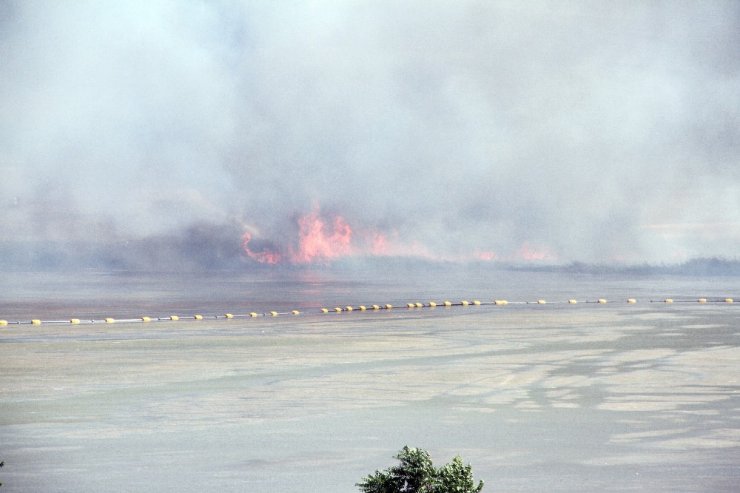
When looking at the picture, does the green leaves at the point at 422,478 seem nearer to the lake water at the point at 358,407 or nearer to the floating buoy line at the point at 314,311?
the lake water at the point at 358,407

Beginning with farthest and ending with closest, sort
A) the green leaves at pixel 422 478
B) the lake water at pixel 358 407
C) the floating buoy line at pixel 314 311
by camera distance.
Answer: the floating buoy line at pixel 314 311 < the lake water at pixel 358 407 < the green leaves at pixel 422 478

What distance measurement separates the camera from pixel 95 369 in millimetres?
40750

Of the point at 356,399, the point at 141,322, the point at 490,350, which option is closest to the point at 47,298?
the point at 141,322

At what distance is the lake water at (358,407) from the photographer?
23094 mm

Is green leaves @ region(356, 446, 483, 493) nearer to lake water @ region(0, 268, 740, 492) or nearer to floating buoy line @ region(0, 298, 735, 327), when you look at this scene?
lake water @ region(0, 268, 740, 492)

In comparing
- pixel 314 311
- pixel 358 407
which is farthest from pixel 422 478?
pixel 314 311

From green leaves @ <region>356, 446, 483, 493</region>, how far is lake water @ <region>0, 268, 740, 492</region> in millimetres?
8107

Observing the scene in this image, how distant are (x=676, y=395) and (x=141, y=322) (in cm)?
4186

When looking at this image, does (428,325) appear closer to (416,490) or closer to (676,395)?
(676,395)

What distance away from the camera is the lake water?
75.8 ft

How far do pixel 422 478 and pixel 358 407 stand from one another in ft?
58.3

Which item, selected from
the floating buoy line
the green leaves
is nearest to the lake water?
the floating buoy line

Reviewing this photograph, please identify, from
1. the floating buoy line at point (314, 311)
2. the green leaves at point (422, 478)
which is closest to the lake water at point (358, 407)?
the floating buoy line at point (314, 311)

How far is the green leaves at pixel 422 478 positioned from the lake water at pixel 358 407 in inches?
319
